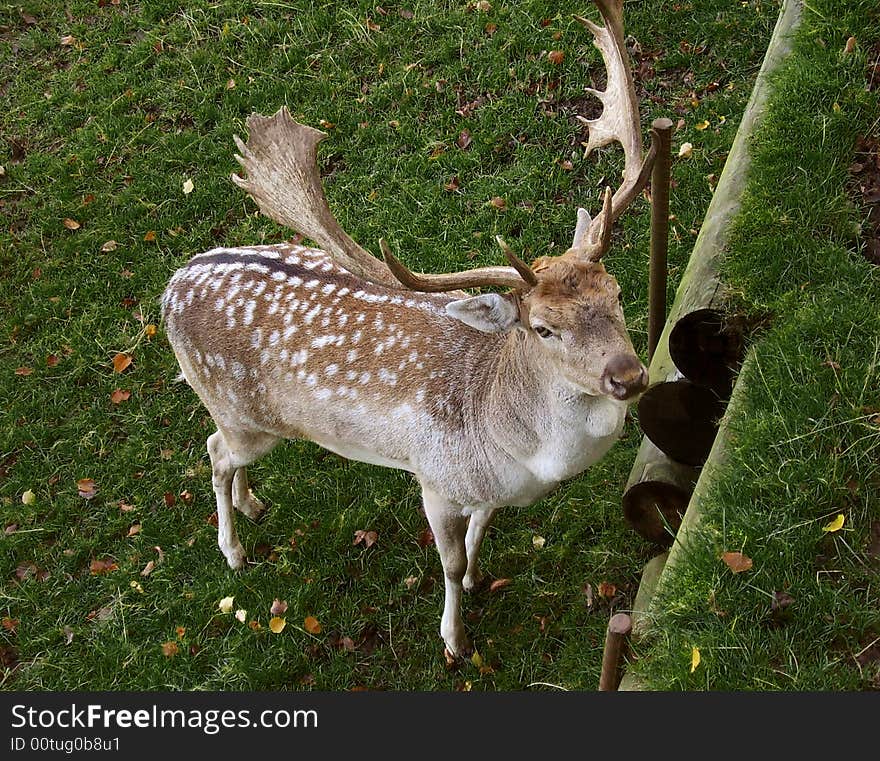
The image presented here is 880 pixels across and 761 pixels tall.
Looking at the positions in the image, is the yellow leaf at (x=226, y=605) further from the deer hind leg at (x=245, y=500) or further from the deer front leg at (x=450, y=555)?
the deer front leg at (x=450, y=555)

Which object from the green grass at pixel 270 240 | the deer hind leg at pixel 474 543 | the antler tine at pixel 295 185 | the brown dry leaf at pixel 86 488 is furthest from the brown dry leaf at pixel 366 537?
the antler tine at pixel 295 185

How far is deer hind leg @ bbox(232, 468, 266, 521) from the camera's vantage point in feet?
19.9

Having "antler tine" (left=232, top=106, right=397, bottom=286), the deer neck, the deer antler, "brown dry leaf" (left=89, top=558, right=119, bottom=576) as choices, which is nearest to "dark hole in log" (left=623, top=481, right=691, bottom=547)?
the deer neck

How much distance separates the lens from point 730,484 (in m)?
4.08

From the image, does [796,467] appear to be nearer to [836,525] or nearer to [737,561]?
[836,525]

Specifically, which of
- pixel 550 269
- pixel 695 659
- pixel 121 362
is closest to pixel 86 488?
pixel 121 362

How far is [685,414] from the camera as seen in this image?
470 cm

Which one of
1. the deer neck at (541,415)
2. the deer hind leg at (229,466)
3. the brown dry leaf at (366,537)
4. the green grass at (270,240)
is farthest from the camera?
the brown dry leaf at (366,537)

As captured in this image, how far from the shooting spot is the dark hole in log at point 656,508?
476cm

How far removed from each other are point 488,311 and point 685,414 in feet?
4.11

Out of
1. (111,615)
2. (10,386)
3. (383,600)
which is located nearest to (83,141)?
(10,386)

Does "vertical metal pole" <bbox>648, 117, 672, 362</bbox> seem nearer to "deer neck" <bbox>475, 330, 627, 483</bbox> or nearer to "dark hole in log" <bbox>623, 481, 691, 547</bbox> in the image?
"dark hole in log" <bbox>623, 481, 691, 547</bbox>

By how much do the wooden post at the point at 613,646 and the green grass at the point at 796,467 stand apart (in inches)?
5.2

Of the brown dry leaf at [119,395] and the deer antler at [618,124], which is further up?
the deer antler at [618,124]
